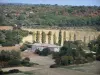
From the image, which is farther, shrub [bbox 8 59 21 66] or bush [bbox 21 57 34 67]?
bush [bbox 21 57 34 67]

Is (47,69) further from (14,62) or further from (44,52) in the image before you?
(44,52)

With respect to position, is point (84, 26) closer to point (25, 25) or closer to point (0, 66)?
point (25, 25)

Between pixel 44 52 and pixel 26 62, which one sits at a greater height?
pixel 44 52

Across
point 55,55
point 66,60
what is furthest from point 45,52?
point 66,60

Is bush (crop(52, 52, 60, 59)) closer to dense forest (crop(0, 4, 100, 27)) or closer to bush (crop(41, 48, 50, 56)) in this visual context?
bush (crop(41, 48, 50, 56))

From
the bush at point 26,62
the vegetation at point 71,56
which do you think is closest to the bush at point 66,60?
the vegetation at point 71,56

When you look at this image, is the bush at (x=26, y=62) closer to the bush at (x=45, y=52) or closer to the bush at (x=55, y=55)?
the bush at (x=55, y=55)

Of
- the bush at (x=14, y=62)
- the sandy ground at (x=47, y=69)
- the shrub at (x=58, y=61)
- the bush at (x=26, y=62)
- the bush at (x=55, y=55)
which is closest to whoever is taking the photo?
the sandy ground at (x=47, y=69)

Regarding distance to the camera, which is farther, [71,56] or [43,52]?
[43,52]

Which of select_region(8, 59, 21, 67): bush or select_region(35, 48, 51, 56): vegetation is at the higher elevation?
select_region(35, 48, 51, 56): vegetation

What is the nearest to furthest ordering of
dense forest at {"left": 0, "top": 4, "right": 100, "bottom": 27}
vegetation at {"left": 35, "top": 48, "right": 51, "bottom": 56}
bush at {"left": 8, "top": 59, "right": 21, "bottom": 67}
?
bush at {"left": 8, "top": 59, "right": 21, "bottom": 67}
vegetation at {"left": 35, "top": 48, "right": 51, "bottom": 56}
dense forest at {"left": 0, "top": 4, "right": 100, "bottom": 27}

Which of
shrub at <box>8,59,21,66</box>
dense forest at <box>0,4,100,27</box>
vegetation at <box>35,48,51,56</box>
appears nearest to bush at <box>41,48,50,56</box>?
vegetation at <box>35,48,51,56</box>

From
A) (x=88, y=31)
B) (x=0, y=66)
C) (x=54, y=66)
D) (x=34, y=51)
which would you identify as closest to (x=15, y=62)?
(x=0, y=66)
